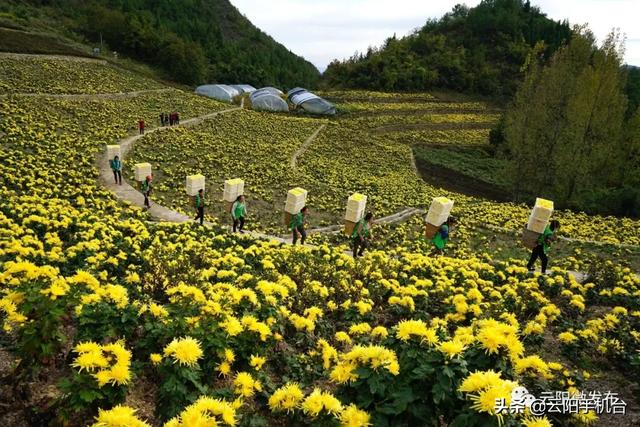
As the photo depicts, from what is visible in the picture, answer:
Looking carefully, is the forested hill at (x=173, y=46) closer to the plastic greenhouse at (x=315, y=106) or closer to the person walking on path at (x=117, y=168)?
the plastic greenhouse at (x=315, y=106)

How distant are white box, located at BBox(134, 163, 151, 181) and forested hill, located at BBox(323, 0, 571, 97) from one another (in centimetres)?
6424

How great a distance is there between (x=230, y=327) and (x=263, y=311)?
133 centimetres

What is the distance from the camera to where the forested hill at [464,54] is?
80.9 m

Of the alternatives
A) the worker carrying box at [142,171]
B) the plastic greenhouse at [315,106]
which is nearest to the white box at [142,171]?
the worker carrying box at [142,171]

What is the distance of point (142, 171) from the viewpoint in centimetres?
1906

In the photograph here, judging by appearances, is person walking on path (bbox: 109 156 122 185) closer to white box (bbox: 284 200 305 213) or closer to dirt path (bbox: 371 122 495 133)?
white box (bbox: 284 200 305 213)

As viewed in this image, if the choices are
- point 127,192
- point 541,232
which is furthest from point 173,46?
point 541,232

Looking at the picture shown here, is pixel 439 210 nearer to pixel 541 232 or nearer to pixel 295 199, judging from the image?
pixel 541 232

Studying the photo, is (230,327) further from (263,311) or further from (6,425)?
(6,425)

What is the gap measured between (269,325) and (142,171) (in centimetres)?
1532

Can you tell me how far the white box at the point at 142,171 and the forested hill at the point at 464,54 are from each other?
64241 millimetres

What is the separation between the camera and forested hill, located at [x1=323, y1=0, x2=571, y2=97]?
266 ft

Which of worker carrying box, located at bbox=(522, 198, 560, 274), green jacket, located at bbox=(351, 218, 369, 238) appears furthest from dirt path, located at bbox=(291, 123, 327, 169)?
worker carrying box, located at bbox=(522, 198, 560, 274)

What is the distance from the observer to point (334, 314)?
8.20 meters
